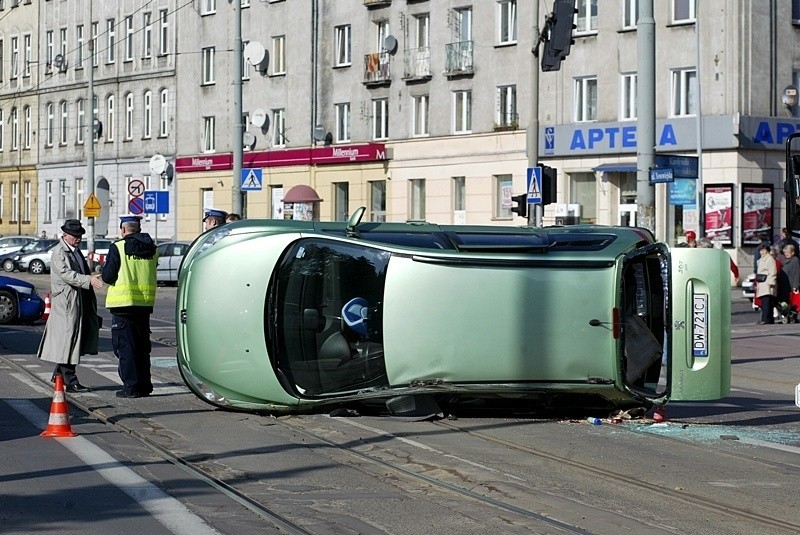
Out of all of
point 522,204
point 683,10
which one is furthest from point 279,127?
point 522,204

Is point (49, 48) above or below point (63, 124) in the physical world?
above

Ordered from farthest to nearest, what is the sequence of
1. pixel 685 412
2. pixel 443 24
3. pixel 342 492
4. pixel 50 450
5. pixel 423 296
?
pixel 443 24, pixel 685 412, pixel 423 296, pixel 50 450, pixel 342 492

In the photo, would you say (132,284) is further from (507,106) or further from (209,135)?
(209,135)

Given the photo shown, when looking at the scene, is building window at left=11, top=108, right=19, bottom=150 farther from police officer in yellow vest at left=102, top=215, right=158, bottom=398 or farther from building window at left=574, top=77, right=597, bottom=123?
police officer in yellow vest at left=102, top=215, right=158, bottom=398

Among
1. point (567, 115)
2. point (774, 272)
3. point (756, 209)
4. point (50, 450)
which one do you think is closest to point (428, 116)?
point (567, 115)

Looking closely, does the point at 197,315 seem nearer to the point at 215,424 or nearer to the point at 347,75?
the point at 215,424

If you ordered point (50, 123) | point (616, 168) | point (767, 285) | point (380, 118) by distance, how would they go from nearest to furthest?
point (767, 285) < point (616, 168) < point (380, 118) < point (50, 123)

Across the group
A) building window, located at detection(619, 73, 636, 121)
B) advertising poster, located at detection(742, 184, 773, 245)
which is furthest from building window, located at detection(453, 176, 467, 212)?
advertising poster, located at detection(742, 184, 773, 245)

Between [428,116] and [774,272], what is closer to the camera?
[774,272]

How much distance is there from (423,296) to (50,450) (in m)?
3.35

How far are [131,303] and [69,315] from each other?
33.8 inches

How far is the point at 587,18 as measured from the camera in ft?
151

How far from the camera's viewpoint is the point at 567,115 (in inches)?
1831

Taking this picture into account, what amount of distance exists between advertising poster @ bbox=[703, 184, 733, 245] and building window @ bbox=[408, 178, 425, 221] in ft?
38.6
